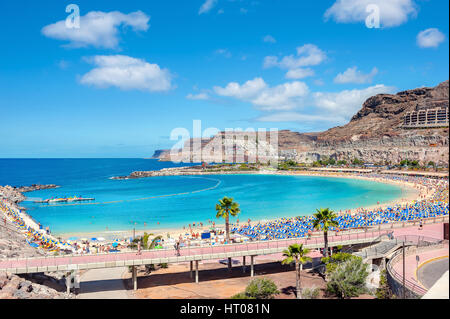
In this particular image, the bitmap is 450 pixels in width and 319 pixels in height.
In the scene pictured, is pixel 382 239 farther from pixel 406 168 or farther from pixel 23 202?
pixel 406 168

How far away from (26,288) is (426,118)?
12362 centimetres

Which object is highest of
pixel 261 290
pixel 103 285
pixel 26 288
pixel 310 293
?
pixel 26 288

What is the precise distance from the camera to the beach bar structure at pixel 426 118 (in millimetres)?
107800

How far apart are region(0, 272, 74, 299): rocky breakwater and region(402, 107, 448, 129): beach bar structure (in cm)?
11357

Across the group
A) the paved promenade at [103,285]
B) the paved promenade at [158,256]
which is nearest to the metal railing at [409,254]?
the paved promenade at [158,256]

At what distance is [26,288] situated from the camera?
1622 centimetres

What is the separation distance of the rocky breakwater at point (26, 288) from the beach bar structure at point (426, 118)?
11357 centimetres

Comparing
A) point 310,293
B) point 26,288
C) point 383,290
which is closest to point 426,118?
point 383,290

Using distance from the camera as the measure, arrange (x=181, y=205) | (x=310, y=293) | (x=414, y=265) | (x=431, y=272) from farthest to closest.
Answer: (x=181, y=205), (x=414, y=265), (x=310, y=293), (x=431, y=272)

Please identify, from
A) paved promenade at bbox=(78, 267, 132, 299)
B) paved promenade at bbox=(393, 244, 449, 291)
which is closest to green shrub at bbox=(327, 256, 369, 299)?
paved promenade at bbox=(393, 244, 449, 291)

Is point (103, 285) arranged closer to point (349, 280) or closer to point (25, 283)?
point (25, 283)

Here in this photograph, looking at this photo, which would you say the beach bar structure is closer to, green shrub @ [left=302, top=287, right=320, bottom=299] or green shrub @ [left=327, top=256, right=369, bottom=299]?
green shrub @ [left=327, top=256, right=369, bottom=299]
